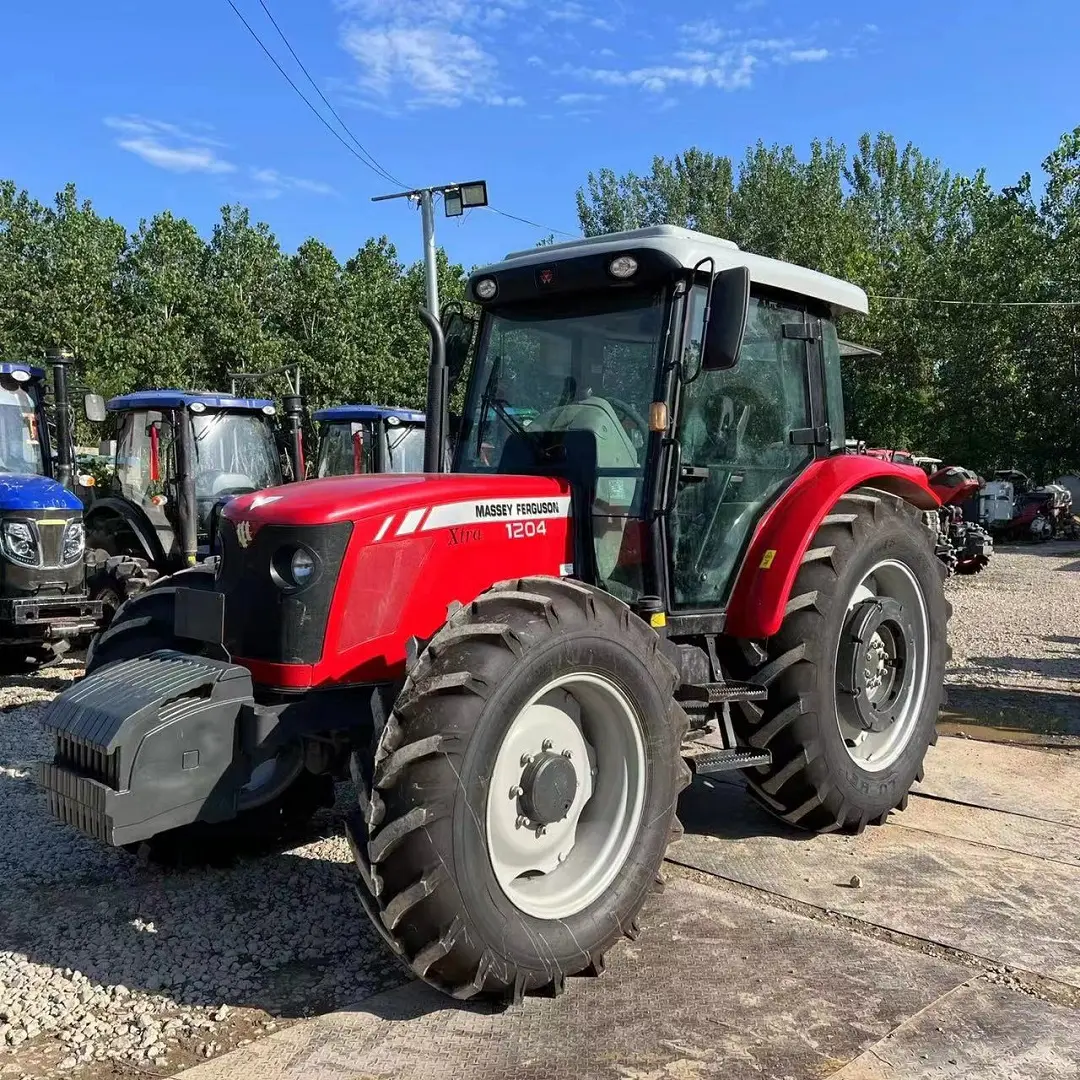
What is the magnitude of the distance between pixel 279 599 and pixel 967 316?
1079 inches

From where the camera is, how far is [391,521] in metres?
3.27

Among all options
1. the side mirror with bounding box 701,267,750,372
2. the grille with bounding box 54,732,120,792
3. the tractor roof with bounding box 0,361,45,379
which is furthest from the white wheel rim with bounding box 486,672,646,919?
the tractor roof with bounding box 0,361,45,379

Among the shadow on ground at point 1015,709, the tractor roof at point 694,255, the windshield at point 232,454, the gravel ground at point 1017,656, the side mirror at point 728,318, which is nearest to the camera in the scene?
the side mirror at point 728,318

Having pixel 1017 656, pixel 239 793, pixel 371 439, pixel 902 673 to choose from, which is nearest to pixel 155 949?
pixel 239 793

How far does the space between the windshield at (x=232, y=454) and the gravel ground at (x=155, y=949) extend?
4.73 meters

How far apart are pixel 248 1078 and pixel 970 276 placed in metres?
28.6

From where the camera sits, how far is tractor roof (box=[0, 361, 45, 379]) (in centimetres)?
870

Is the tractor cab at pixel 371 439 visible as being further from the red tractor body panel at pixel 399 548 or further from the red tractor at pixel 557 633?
the red tractor body panel at pixel 399 548

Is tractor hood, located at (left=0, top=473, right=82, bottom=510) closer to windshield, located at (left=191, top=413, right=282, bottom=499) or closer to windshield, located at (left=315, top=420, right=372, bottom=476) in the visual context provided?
windshield, located at (left=191, top=413, right=282, bottom=499)

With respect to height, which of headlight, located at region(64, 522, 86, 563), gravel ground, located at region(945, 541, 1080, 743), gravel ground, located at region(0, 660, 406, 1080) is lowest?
gravel ground, located at region(945, 541, 1080, 743)

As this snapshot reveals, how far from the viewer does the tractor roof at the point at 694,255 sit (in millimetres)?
3873

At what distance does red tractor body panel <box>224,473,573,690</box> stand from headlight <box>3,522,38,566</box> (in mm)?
5332

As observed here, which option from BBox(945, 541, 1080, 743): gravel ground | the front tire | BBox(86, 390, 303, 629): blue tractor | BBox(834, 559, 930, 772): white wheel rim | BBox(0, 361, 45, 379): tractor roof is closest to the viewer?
the front tire

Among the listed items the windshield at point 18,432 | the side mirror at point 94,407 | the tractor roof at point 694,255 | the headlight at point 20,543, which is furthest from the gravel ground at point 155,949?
the windshield at point 18,432
